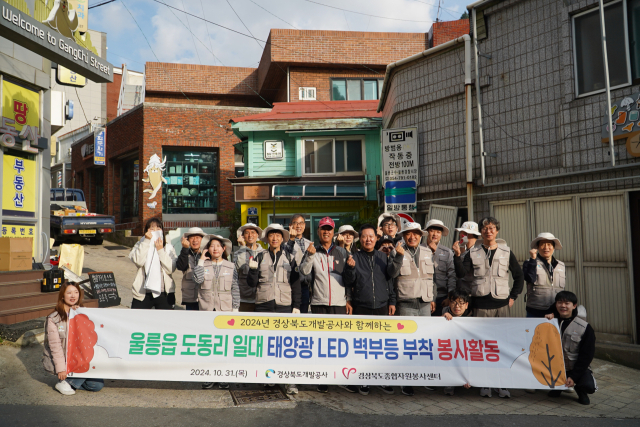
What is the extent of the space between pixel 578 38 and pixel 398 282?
5.48 meters

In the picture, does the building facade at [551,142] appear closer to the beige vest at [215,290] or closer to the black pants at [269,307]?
the black pants at [269,307]

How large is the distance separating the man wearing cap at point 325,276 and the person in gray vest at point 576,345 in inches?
96.2

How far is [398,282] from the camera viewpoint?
5.80 metres

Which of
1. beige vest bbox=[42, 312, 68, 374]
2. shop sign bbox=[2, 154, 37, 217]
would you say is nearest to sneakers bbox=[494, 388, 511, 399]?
beige vest bbox=[42, 312, 68, 374]

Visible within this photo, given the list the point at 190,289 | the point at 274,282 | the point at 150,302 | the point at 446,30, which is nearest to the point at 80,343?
the point at 150,302

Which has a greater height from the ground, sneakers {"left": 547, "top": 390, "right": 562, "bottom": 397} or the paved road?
the paved road

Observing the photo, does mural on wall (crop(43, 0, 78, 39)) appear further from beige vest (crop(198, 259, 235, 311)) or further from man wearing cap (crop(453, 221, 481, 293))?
man wearing cap (crop(453, 221, 481, 293))

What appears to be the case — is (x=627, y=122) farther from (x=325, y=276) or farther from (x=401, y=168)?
(x=325, y=276)

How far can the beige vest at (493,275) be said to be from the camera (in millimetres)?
5820

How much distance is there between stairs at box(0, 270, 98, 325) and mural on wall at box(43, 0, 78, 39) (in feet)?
15.7

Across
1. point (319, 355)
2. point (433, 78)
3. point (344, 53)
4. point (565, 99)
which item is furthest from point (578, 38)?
point (344, 53)

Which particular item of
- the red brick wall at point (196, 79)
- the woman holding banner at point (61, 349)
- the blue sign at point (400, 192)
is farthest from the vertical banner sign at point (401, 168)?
the red brick wall at point (196, 79)

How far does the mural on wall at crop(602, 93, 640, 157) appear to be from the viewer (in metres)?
6.80

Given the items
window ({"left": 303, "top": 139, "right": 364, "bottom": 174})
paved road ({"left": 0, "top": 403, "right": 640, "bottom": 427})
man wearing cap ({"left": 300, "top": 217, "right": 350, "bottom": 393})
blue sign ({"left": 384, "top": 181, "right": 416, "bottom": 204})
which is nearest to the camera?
paved road ({"left": 0, "top": 403, "right": 640, "bottom": 427})
